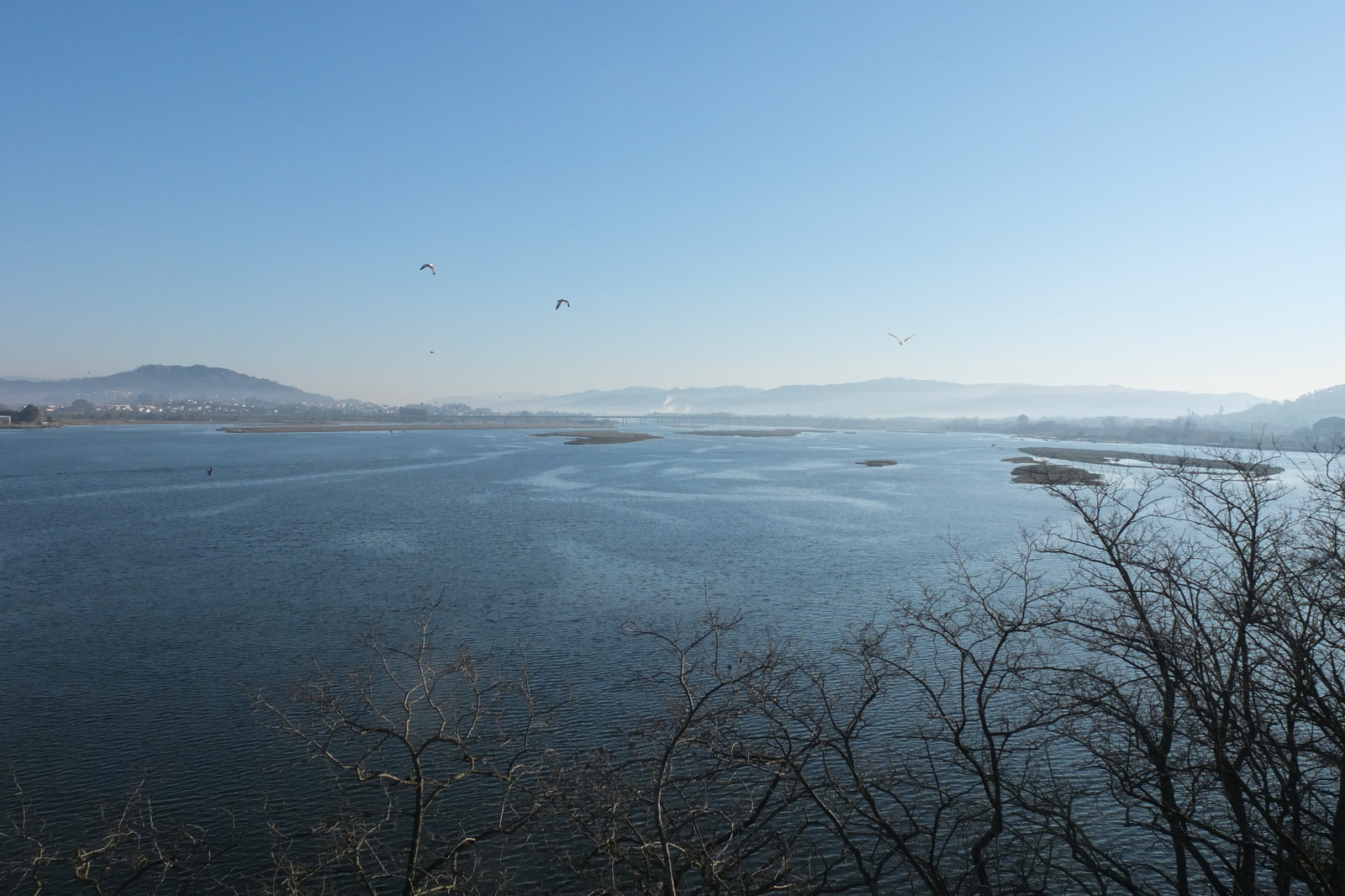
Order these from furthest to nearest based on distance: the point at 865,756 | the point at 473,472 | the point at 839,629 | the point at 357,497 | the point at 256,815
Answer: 1. the point at 473,472
2. the point at 357,497
3. the point at 839,629
4. the point at 865,756
5. the point at 256,815

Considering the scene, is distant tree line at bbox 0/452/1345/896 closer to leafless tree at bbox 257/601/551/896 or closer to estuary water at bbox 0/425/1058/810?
leafless tree at bbox 257/601/551/896

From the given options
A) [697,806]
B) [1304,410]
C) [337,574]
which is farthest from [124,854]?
[1304,410]

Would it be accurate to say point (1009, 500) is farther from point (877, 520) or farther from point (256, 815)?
Result: point (256, 815)

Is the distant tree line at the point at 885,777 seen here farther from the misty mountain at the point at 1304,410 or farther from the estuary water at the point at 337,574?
the misty mountain at the point at 1304,410

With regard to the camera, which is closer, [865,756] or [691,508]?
[865,756]

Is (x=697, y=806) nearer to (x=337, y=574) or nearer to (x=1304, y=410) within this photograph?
(x=337, y=574)

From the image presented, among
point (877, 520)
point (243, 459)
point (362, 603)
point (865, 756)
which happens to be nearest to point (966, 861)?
point (865, 756)

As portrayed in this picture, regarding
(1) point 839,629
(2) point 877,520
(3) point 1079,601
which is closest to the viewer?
(1) point 839,629
